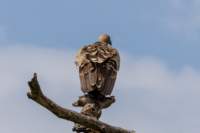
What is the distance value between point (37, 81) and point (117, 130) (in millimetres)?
1809

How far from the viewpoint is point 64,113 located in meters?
8.76

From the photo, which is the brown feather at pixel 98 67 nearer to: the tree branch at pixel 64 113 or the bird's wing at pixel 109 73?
the bird's wing at pixel 109 73

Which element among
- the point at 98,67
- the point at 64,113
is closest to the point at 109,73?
the point at 98,67

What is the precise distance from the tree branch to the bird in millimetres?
953

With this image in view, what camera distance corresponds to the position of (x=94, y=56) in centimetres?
1051

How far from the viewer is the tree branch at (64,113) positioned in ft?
26.2

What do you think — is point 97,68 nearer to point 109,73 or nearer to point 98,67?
point 98,67

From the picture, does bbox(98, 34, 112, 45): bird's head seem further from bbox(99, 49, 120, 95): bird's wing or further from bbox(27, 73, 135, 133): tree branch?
bbox(27, 73, 135, 133): tree branch

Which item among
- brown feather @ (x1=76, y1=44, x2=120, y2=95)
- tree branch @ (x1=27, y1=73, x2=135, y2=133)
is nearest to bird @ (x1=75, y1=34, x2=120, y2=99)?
brown feather @ (x1=76, y1=44, x2=120, y2=95)

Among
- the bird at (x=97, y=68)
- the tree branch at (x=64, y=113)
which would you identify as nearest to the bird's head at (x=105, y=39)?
the bird at (x=97, y=68)

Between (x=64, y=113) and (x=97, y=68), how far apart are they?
1.74 m

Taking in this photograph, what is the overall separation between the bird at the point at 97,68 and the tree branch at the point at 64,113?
3.13 ft

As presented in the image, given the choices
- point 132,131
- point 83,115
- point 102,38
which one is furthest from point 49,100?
point 102,38

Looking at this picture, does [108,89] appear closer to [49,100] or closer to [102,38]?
[102,38]
